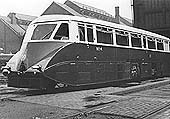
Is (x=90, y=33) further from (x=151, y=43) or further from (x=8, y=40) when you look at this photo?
(x=8, y=40)

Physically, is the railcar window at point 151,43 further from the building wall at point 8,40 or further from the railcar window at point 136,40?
the building wall at point 8,40

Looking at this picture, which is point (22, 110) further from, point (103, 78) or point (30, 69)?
point (103, 78)

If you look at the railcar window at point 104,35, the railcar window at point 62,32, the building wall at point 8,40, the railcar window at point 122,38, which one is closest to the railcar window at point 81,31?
the railcar window at point 62,32

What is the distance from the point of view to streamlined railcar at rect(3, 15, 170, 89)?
10.0 metres

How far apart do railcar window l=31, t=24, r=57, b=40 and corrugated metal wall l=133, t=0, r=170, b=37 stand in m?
21.3

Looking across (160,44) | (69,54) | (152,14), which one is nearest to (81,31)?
(69,54)

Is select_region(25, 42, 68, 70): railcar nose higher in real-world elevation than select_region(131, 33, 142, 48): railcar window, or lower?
lower

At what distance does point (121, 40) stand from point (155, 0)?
65.3 feet

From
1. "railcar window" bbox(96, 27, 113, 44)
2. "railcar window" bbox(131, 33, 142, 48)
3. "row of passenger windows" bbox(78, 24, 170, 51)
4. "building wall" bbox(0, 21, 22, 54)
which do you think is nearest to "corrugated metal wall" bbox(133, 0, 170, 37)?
"row of passenger windows" bbox(78, 24, 170, 51)

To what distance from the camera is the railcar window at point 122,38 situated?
13.5 meters

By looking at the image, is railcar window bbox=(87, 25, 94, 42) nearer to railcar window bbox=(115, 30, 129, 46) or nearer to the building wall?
railcar window bbox=(115, 30, 129, 46)

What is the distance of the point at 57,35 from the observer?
10547 mm

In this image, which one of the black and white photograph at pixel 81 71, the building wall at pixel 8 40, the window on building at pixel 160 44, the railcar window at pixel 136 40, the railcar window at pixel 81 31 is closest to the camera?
the black and white photograph at pixel 81 71

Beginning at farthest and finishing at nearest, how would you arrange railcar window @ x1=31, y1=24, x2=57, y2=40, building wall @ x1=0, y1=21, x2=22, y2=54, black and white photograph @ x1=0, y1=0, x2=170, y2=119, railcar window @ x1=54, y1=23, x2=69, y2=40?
1. building wall @ x1=0, y1=21, x2=22, y2=54
2. railcar window @ x1=31, y1=24, x2=57, y2=40
3. railcar window @ x1=54, y1=23, x2=69, y2=40
4. black and white photograph @ x1=0, y1=0, x2=170, y2=119
